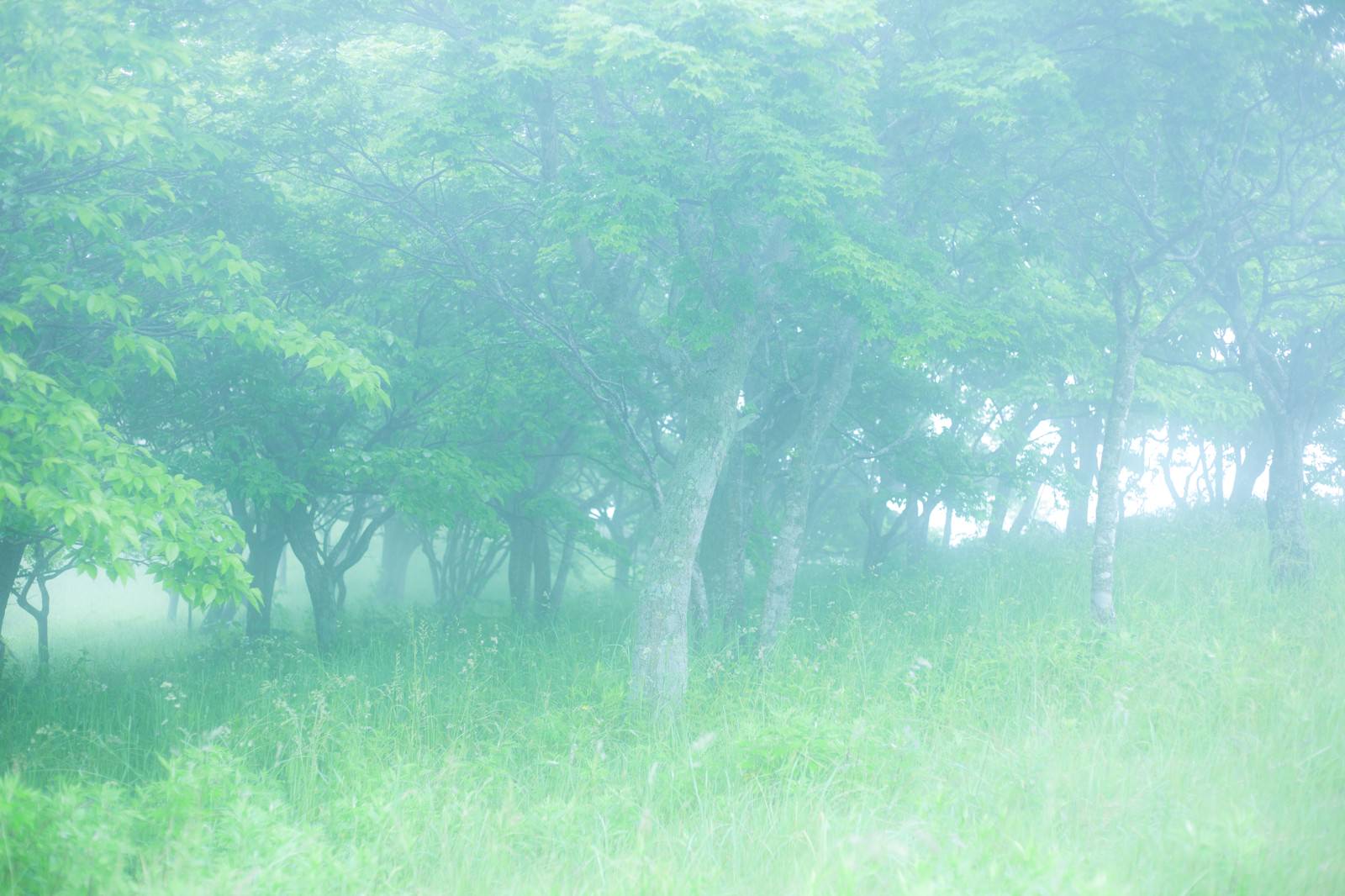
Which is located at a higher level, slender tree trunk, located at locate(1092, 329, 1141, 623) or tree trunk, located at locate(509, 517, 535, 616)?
slender tree trunk, located at locate(1092, 329, 1141, 623)

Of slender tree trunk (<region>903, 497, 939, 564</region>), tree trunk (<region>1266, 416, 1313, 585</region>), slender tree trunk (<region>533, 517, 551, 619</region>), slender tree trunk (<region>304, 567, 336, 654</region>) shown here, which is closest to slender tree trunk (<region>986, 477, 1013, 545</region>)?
slender tree trunk (<region>903, 497, 939, 564</region>)

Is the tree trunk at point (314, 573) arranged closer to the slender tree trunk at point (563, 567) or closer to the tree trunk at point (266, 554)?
the tree trunk at point (266, 554)

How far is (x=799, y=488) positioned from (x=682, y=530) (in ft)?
6.40

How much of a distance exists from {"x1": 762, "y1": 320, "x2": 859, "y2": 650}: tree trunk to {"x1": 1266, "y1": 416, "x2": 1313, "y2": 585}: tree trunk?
16.9 ft

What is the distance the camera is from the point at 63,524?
18.4ft

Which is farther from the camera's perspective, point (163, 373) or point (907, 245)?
point (163, 373)

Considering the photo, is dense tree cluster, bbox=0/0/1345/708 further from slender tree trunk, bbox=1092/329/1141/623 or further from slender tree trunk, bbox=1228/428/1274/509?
slender tree trunk, bbox=1228/428/1274/509

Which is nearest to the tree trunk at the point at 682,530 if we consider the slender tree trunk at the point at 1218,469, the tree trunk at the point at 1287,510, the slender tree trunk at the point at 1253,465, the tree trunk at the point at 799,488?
the tree trunk at the point at 799,488

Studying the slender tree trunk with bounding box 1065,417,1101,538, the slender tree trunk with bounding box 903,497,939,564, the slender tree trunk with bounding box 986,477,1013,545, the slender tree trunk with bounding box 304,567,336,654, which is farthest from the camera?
the slender tree trunk with bounding box 1065,417,1101,538

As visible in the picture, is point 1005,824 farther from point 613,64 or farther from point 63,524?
point 613,64

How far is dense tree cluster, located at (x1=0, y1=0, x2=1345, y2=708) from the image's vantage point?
7.68 meters

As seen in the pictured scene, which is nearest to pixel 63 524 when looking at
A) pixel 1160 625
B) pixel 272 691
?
pixel 272 691

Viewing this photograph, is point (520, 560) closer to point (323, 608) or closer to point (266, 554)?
point (323, 608)

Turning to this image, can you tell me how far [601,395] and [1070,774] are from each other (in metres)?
6.25
